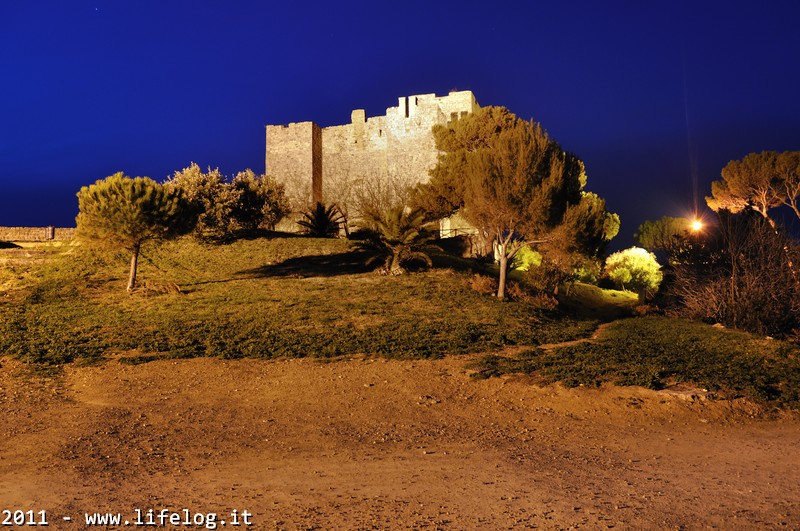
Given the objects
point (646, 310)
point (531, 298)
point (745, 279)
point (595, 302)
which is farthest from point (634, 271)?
point (745, 279)

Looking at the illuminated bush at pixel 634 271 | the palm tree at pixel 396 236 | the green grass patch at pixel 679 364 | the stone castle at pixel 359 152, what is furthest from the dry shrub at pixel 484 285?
the stone castle at pixel 359 152

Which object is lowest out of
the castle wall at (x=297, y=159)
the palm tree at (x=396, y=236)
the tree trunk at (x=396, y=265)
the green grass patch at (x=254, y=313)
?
the green grass patch at (x=254, y=313)

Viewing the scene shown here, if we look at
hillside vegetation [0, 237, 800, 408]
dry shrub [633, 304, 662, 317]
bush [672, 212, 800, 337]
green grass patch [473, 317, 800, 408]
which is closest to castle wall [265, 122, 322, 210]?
hillside vegetation [0, 237, 800, 408]

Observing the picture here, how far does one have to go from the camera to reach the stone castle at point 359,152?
47844 millimetres

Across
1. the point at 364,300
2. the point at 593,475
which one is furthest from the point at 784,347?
the point at 364,300

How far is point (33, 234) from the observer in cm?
3130

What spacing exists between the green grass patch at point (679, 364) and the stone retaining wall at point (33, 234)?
27892mm

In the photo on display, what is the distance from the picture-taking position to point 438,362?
38.4ft

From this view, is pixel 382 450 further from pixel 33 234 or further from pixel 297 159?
pixel 297 159

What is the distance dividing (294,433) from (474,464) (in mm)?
2542

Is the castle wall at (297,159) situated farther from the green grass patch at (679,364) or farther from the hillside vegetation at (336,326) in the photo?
the green grass patch at (679,364)

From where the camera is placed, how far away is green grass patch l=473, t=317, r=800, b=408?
968 centimetres

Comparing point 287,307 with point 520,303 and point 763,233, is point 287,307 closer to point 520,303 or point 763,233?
point 520,303

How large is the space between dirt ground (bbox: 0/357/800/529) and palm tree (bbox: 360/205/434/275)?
443 inches
